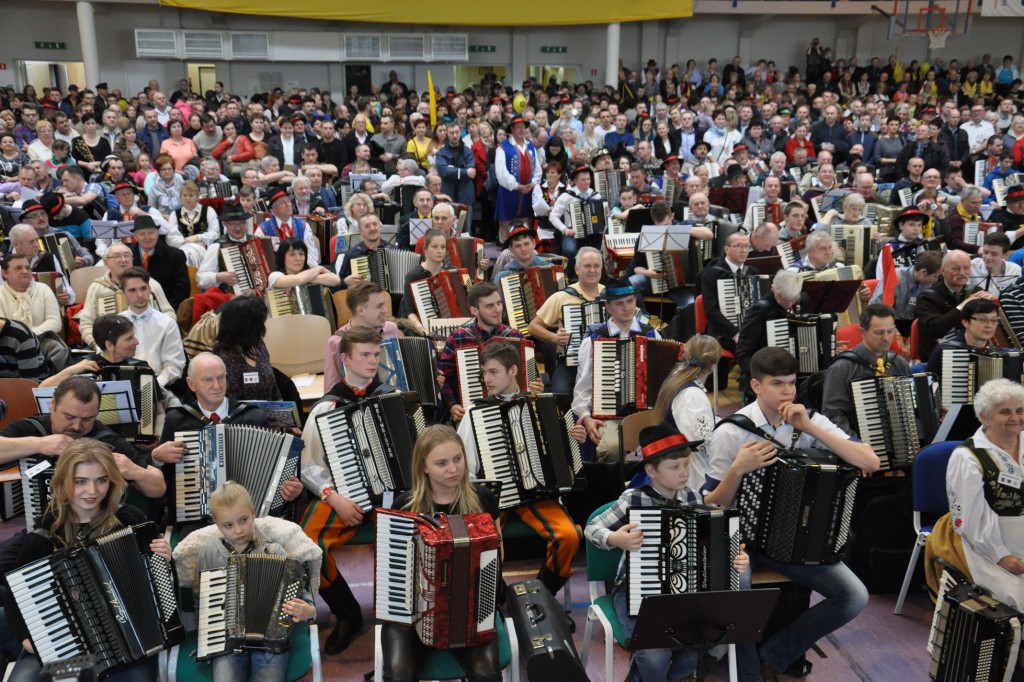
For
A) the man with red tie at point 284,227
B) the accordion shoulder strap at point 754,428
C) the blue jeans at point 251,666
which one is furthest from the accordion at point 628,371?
the man with red tie at point 284,227

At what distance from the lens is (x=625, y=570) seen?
3881 mm

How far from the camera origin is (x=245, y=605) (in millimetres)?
3828

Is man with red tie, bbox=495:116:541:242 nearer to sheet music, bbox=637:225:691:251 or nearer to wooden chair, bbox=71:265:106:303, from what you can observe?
sheet music, bbox=637:225:691:251

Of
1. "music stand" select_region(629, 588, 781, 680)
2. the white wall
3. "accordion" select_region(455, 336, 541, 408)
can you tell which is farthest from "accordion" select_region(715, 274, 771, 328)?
the white wall

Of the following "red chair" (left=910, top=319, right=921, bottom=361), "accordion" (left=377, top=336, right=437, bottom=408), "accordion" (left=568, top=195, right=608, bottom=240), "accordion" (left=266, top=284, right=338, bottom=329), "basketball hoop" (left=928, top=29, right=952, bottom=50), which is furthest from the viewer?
"basketball hoop" (left=928, top=29, right=952, bottom=50)

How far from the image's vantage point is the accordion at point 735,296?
757 centimetres

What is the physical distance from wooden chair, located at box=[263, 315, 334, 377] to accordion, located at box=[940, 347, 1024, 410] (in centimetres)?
434

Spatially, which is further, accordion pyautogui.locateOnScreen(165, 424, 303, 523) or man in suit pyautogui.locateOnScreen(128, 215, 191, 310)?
man in suit pyautogui.locateOnScreen(128, 215, 191, 310)

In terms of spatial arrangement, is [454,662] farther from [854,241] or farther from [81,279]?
[854,241]

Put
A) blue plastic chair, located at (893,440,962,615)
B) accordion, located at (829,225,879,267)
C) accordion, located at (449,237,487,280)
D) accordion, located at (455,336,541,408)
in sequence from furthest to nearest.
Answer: accordion, located at (829,225,879,267) < accordion, located at (449,237,487,280) < accordion, located at (455,336,541,408) < blue plastic chair, located at (893,440,962,615)

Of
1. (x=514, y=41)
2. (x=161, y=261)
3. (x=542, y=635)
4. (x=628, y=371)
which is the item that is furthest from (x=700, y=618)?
(x=514, y=41)

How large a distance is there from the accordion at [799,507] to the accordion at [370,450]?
168cm

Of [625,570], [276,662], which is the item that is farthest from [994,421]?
[276,662]

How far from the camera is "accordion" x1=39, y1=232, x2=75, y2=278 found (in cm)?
862
